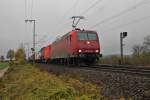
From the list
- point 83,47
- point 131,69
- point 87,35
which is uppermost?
point 87,35

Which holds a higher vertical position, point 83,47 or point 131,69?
point 83,47

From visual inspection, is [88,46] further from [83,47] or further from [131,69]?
[131,69]

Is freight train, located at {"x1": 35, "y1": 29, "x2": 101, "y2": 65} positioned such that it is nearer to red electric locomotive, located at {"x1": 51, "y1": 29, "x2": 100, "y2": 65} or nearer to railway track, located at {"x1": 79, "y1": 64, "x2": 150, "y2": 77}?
red electric locomotive, located at {"x1": 51, "y1": 29, "x2": 100, "y2": 65}

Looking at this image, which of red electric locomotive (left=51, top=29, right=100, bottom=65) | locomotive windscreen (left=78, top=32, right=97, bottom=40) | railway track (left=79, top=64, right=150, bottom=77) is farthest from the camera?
locomotive windscreen (left=78, top=32, right=97, bottom=40)

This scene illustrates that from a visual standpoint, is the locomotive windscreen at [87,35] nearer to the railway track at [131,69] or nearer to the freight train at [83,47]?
the freight train at [83,47]

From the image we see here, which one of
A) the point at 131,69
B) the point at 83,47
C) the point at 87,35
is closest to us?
the point at 131,69

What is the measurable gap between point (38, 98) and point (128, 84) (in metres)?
3.07

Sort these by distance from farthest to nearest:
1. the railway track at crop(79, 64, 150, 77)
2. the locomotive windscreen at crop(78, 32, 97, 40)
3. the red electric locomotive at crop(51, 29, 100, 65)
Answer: the locomotive windscreen at crop(78, 32, 97, 40) → the red electric locomotive at crop(51, 29, 100, 65) → the railway track at crop(79, 64, 150, 77)

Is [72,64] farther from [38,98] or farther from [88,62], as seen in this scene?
[38,98]

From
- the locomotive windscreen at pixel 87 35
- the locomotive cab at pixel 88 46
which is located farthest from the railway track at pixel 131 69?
the locomotive windscreen at pixel 87 35

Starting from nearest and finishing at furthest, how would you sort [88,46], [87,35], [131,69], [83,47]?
[131,69]
[83,47]
[88,46]
[87,35]

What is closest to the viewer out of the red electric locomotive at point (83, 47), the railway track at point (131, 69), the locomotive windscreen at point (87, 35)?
the railway track at point (131, 69)

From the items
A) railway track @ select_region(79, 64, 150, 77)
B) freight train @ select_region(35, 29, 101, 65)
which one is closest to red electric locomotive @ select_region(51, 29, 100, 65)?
freight train @ select_region(35, 29, 101, 65)

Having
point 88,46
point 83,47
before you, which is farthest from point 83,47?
point 88,46
